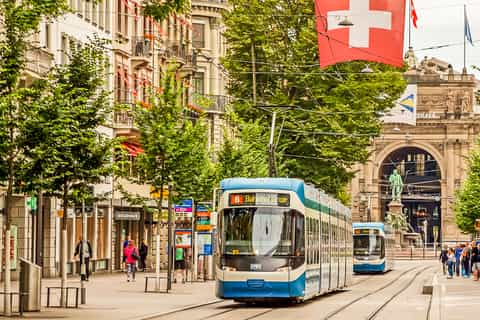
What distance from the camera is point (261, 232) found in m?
33.2

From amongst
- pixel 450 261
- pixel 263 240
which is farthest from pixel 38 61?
pixel 450 261

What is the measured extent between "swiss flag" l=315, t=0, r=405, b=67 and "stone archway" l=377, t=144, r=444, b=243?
412 feet

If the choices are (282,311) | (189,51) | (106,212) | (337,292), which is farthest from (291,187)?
(189,51)

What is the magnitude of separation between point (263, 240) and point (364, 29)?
5325 millimetres

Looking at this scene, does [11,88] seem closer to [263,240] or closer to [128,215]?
[263,240]

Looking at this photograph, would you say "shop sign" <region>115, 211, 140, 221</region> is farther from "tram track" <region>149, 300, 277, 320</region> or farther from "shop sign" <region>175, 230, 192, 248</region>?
"tram track" <region>149, 300, 277, 320</region>

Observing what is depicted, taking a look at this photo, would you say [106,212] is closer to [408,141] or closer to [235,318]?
[235,318]

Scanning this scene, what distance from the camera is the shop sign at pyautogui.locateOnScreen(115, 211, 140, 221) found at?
217 ft

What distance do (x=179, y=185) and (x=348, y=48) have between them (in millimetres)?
10429

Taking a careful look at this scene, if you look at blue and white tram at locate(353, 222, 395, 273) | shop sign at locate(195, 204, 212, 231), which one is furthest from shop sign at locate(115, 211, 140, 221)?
shop sign at locate(195, 204, 212, 231)

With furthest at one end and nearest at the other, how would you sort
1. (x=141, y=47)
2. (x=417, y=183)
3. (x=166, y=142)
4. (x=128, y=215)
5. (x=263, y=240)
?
(x=417, y=183), (x=141, y=47), (x=128, y=215), (x=166, y=142), (x=263, y=240)

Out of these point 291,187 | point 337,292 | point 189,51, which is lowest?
point 337,292

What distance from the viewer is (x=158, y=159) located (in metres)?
42.0

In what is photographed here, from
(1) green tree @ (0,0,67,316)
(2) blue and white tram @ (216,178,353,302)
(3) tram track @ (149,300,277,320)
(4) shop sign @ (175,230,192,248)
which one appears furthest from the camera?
(4) shop sign @ (175,230,192,248)
